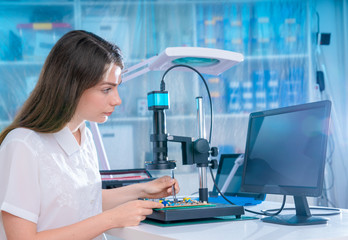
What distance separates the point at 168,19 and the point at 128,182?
6.03 ft

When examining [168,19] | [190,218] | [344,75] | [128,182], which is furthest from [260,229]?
[344,75]

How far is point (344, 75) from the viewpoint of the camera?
3469mm

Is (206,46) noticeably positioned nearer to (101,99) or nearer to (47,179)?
(101,99)

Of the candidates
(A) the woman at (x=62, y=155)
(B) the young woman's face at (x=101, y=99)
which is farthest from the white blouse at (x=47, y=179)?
(B) the young woman's face at (x=101, y=99)

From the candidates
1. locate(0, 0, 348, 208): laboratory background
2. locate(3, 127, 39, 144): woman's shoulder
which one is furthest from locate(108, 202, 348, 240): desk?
locate(0, 0, 348, 208): laboratory background

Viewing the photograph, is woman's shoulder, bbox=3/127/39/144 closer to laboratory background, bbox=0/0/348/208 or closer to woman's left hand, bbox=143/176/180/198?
woman's left hand, bbox=143/176/180/198

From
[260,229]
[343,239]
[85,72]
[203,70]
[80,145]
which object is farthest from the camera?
[203,70]

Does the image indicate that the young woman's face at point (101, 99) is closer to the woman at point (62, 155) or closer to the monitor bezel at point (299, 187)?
the woman at point (62, 155)

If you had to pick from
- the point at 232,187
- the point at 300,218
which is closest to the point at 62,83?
the point at 300,218

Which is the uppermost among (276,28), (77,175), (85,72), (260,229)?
(276,28)

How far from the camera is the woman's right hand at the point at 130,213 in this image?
45.3 inches

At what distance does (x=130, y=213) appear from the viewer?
1169 mm

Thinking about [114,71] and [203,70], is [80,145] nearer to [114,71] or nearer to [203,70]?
[114,71]

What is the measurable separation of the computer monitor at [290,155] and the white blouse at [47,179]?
1.75 ft
